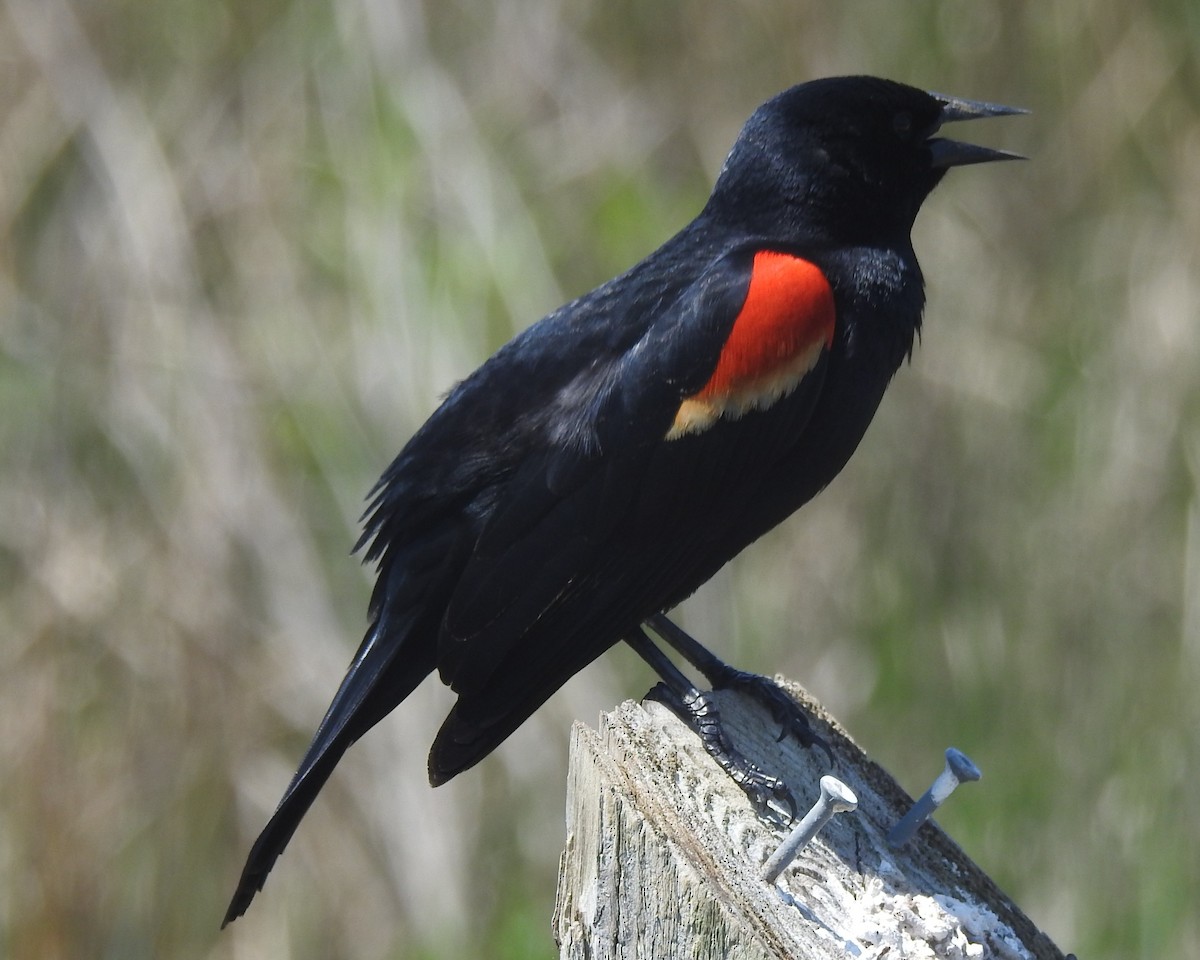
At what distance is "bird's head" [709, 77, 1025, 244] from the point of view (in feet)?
8.90

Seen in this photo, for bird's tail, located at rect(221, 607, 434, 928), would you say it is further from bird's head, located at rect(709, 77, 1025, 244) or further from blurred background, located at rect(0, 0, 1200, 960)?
blurred background, located at rect(0, 0, 1200, 960)

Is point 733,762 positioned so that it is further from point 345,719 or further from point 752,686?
point 345,719

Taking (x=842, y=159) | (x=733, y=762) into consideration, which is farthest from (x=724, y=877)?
(x=842, y=159)

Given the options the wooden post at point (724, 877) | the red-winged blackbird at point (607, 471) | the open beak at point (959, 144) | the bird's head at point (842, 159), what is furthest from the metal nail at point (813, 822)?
the open beak at point (959, 144)

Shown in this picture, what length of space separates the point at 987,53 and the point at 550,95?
4.07 ft

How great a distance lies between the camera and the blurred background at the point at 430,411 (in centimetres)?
369

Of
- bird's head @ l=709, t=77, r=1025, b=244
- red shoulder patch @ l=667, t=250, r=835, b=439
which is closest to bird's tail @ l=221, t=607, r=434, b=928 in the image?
red shoulder patch @ l=667, t=250, r=835, b=439

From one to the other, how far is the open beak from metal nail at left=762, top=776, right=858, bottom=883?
159 centimetres

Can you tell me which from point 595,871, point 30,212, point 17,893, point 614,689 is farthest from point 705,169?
point 595,871

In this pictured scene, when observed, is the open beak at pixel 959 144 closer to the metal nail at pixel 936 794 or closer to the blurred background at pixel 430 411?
the blurred background at pixel 430 411

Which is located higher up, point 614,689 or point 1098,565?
point 614,689

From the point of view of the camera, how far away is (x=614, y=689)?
147 inches

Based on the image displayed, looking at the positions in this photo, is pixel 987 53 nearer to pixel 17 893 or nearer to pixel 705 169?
pixel 705 169

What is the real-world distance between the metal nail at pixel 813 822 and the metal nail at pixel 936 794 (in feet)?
0.87
